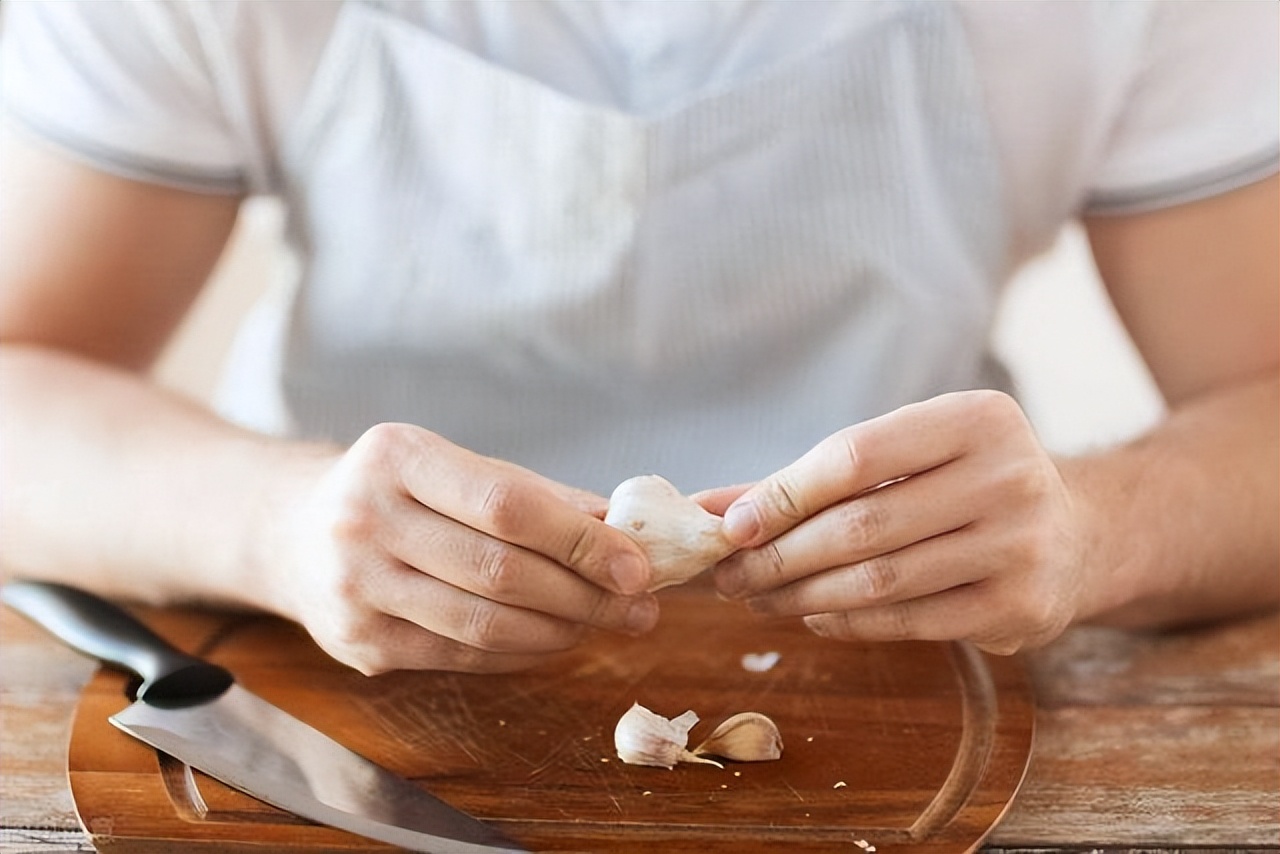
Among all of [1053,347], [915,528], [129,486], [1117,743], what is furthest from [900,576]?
[1053,347]

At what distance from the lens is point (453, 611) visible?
1.70 ft

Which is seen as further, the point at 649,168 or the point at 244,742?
the point at 649,168

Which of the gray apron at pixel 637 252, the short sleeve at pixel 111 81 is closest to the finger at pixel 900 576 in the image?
the gray apron at pixel 637 252

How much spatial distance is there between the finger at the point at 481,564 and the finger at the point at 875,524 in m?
0.08

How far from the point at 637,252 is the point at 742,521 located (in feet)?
0.81

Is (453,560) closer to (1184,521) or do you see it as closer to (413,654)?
(413,654)

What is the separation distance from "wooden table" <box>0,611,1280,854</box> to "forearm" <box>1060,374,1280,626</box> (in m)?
0.02

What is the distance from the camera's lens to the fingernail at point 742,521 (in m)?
0.51

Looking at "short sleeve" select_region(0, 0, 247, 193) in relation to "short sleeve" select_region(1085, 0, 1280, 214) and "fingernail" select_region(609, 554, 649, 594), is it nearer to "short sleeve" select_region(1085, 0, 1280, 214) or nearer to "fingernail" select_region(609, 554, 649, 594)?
"fingernail" select_region(609, 554, 649, 594)

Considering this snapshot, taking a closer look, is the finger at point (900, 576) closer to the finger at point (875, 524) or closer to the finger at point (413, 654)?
the finger at point (875, 524)

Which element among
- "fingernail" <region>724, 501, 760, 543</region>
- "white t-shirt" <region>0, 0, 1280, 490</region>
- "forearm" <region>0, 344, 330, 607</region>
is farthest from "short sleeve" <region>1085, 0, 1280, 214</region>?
"forearm" <region>0, 344, 330, 607</region>

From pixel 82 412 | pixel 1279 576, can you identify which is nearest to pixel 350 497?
pixel 82 412

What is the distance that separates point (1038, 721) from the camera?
0.56m

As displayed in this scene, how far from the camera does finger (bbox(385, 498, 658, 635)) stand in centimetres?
50
